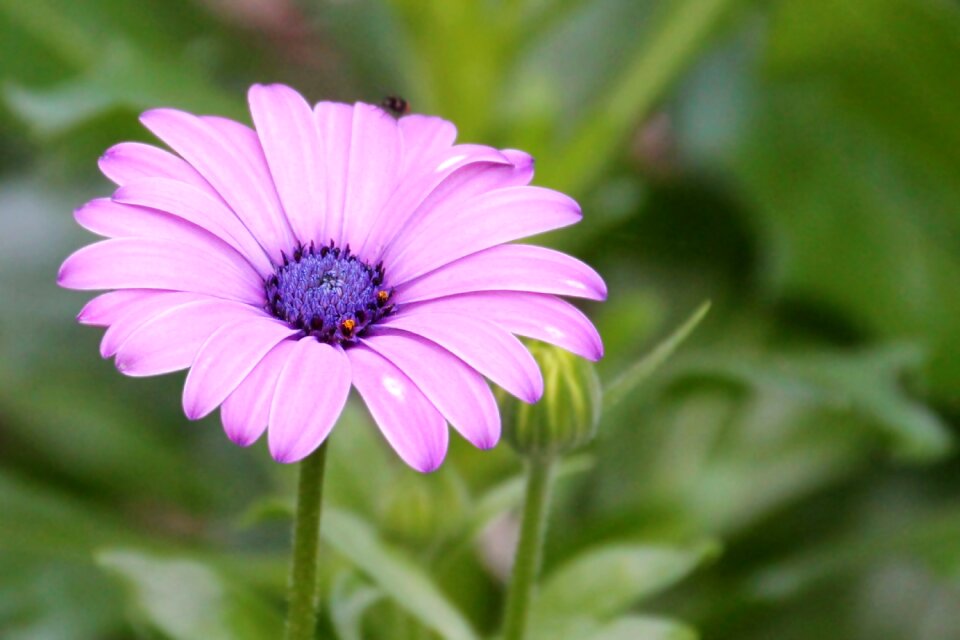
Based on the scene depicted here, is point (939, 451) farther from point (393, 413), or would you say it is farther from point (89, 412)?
point (89, 412)

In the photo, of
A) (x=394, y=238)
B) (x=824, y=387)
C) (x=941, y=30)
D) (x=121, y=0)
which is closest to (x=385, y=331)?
(x=394, y=238)

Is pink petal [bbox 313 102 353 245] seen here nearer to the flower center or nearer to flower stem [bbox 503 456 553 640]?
the flower center

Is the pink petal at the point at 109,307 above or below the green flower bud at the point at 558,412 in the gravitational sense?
below

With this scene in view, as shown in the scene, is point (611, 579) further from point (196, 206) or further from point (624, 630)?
point (196, 206)

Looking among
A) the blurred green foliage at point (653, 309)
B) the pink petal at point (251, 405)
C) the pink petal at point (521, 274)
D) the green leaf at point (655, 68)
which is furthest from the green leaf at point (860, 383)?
the pink petal at point (251, 405)

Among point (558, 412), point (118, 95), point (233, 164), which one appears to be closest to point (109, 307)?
point (233, 164)

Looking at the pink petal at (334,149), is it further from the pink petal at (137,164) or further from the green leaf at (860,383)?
the green leaf at (860,383)

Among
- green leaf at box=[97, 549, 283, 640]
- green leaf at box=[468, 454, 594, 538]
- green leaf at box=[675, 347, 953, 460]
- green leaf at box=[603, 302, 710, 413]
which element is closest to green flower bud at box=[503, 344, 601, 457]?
green leaf at box=[603, 302, 710, 413]
